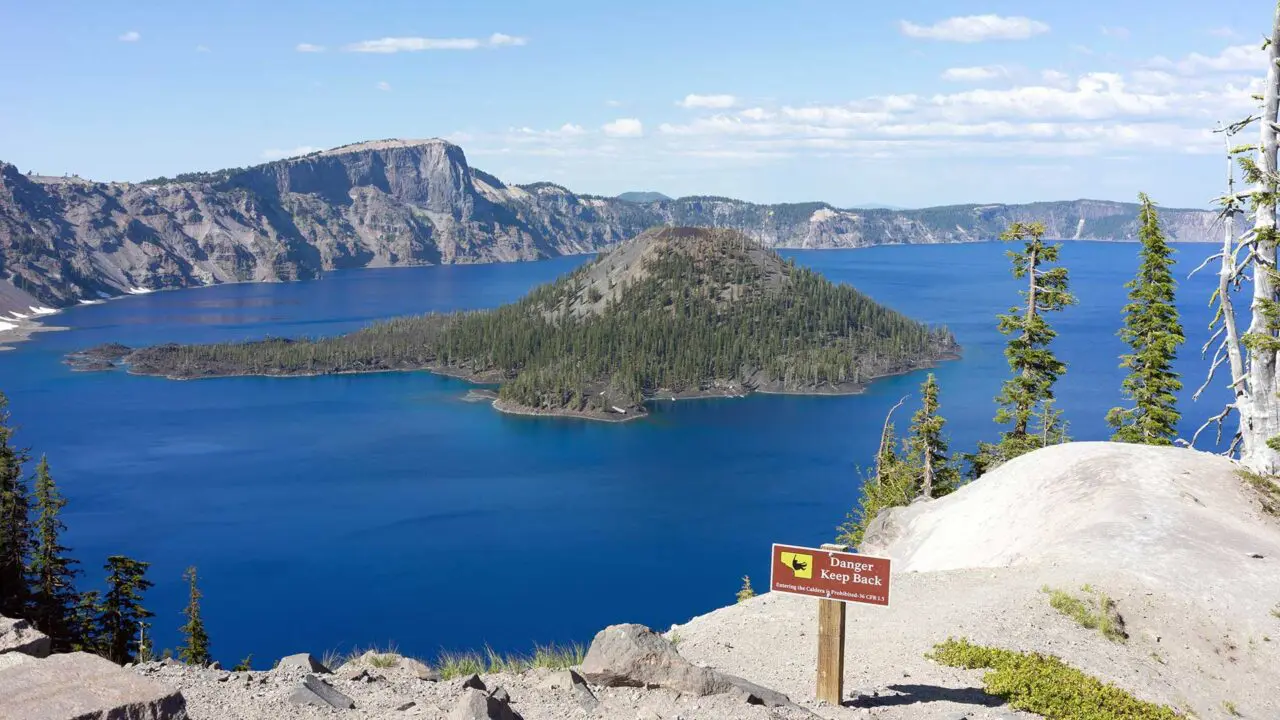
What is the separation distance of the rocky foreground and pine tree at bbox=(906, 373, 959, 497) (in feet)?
57.0

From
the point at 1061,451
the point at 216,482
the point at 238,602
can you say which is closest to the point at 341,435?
the point at 216,482

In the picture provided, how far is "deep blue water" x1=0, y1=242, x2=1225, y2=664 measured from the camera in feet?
259

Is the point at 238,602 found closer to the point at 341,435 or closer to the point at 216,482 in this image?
the point at 216,482

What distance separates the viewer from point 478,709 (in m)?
13.8

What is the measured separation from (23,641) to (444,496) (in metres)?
97.0

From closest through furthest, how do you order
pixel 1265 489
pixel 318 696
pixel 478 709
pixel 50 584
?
pixel 478 709 < pixel 318 696 < pixel 1265 489 < pixel 50 584

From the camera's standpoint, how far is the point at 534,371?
182125mm

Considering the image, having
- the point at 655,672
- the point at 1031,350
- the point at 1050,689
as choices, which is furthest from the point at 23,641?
the point at 1031,350

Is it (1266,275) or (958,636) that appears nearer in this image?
(958,636)

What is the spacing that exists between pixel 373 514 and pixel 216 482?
84.4 ft

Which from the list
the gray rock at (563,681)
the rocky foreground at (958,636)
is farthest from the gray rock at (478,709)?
the gray rock at (563,681)

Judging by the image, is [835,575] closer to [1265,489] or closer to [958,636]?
[958,636]

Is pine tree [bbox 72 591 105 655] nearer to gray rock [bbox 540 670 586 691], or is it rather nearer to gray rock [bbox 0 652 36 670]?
gray rock [bbox 0 652 36 670]

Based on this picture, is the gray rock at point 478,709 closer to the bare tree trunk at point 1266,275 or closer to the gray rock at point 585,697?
the gray rock at point 585,697
